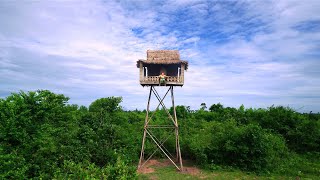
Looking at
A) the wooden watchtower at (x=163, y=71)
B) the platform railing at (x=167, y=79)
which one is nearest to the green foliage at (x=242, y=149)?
the wooden watchtower at (x=163, y=71)

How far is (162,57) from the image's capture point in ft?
59.2

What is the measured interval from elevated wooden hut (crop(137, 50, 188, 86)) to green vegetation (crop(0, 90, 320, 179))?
5.21m

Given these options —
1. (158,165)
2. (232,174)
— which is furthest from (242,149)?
(158,165)

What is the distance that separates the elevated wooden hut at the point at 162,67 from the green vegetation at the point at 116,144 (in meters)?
5.21

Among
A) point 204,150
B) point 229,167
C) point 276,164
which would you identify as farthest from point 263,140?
point 204,150

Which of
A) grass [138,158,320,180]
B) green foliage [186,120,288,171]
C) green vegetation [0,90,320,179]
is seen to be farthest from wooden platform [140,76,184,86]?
grass [138,158,320,180]

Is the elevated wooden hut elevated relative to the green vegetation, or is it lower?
elevated

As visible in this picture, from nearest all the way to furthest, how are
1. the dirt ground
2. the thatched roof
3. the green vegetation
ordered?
the green vegetation < the thatched roof < the dirt ground

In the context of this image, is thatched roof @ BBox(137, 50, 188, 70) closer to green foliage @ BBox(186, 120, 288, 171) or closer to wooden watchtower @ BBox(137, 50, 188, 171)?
wooden watchtower @ BBox(137, 50, 188, 171)

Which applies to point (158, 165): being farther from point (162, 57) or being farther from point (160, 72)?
point (162, 57)

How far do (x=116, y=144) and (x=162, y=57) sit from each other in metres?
7.88

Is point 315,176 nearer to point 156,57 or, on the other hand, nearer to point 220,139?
point 220,139

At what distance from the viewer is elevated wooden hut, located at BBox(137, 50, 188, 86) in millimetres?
17531

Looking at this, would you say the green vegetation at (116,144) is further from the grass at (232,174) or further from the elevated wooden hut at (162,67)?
the elevated wooden hut at (162,67)
